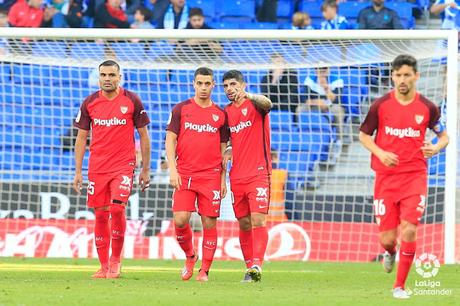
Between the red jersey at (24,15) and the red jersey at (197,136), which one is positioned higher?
the red jersey at (24,15)

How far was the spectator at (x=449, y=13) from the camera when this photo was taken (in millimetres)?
21375

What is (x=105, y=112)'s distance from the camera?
12359mm

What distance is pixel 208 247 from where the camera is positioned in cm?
1219

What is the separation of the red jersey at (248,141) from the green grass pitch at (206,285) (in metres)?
1.18

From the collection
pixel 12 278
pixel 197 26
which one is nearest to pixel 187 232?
pixel 12 278

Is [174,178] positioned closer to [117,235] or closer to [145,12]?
[117,235]

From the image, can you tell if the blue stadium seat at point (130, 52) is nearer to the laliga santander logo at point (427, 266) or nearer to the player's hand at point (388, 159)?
the laliga santander logo at point (427, 266)

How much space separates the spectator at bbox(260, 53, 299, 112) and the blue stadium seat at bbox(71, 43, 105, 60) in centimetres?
253

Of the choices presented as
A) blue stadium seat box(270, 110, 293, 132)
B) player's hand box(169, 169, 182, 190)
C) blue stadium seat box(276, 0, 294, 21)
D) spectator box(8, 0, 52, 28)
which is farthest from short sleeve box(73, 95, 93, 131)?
blue stadium seat box(276, 0, 294, 21)

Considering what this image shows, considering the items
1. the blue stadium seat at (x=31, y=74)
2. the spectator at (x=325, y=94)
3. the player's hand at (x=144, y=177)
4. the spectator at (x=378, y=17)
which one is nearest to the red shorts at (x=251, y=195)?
the player's hand at (x=144, y=177)

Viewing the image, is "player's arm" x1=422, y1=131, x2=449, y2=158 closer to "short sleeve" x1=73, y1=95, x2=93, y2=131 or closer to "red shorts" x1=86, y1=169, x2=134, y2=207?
"red shorts" x1=86, y1=169, x2=134, y2=207

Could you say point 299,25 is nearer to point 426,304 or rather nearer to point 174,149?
point 174,149

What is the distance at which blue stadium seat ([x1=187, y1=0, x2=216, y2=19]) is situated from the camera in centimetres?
2191

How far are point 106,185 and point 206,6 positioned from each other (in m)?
10.1
